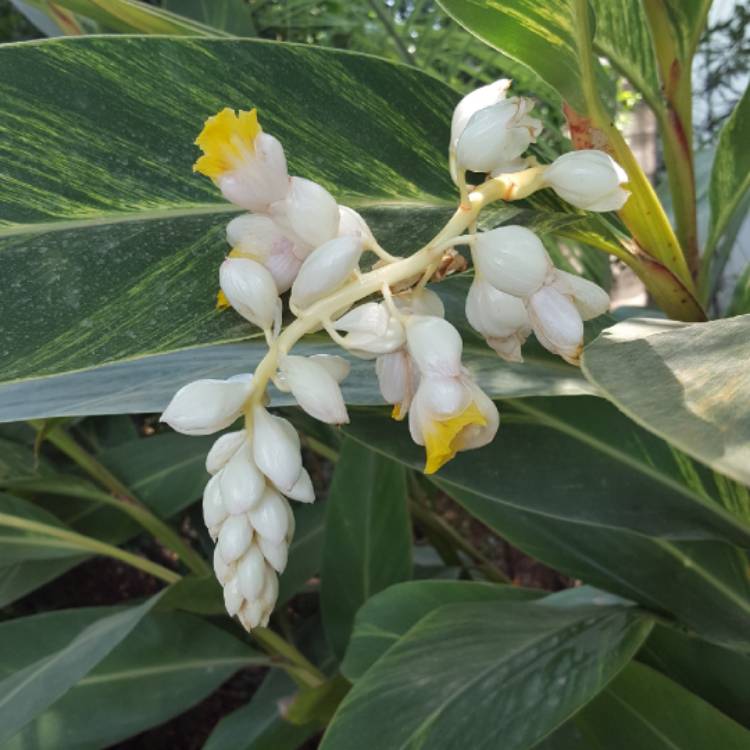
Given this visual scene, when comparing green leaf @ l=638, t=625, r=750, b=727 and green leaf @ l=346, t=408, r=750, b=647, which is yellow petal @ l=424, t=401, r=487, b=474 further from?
green leaf @ l=638, t=625, r=750, b=727

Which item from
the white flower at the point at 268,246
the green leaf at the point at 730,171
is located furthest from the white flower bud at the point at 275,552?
the green leaf at the point at 730,171

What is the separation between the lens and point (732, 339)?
29 centimetres

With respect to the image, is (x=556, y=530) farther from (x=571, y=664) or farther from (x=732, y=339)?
(x=732, y=339)

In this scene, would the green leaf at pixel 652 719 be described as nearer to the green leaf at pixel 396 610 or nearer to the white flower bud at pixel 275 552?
the green leaf at pixel 396 610

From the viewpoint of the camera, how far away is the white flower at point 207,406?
328mm

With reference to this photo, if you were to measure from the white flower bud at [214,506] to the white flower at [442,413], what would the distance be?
8 cm

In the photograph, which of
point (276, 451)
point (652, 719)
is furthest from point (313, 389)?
point (652, 719)

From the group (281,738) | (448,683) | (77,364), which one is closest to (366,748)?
(448,683)

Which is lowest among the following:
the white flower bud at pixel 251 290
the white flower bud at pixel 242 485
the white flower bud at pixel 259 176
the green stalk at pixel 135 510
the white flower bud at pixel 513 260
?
the green stalk at pixel 135 510

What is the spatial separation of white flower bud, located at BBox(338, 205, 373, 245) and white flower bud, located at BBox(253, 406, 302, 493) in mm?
76

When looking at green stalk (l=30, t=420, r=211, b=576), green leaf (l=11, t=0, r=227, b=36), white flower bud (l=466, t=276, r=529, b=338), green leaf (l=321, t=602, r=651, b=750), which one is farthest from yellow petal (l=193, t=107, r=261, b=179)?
green stalk (l=30, t=420, r=211, b=576)

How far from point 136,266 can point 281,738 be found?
2.36 ft

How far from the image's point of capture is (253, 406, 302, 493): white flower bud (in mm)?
327

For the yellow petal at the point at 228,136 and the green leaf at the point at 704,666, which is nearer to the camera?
the yellow petal at the point at 228,136
